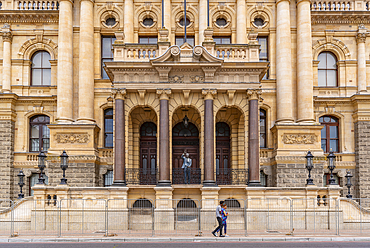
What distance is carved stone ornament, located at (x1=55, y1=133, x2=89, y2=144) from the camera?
29938 mm

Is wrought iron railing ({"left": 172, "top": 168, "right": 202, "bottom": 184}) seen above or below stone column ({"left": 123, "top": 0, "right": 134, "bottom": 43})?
below

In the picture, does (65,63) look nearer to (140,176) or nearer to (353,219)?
(140,176)

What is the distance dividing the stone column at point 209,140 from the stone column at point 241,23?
27.7 feet

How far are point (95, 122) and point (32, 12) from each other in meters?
9.97

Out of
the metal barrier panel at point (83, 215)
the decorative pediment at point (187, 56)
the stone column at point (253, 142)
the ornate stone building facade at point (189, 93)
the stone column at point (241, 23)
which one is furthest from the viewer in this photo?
the stone column at point (241, 23)

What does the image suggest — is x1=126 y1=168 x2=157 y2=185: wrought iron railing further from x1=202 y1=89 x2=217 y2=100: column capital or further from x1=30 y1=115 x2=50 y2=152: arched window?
x1=30 y1=115 x2=50 y2=152: arched window

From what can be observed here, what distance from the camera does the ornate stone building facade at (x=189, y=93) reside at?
2802 cm

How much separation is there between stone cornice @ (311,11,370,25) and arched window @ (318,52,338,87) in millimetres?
2529

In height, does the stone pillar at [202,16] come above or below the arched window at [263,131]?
above

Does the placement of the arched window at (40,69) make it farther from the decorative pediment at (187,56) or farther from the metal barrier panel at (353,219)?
the metal barrier panel at (353,219)

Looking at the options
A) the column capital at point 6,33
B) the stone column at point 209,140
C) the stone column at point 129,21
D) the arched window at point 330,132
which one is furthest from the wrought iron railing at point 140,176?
the column capital at point 6,33

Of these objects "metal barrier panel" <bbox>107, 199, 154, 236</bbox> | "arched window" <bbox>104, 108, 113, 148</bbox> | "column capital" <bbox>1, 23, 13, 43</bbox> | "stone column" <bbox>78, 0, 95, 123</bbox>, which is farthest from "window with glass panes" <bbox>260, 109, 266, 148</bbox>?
"column capital" <bbox>1, 23, 13, 43</bbox>

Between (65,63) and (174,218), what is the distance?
14.6 m
